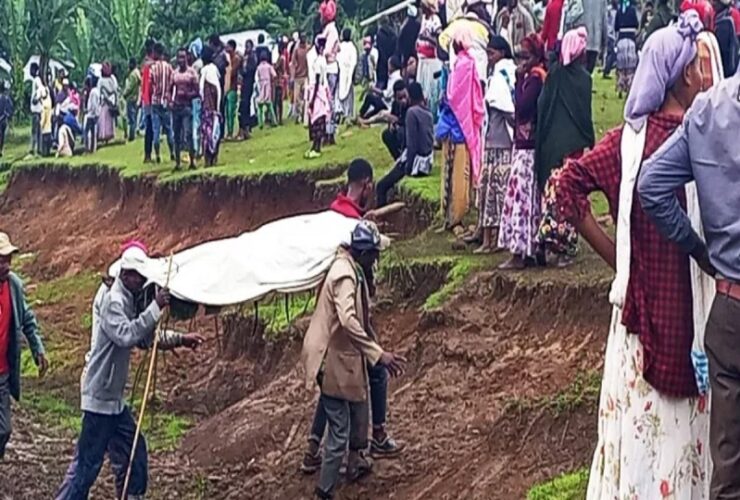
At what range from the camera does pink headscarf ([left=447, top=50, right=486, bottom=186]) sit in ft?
41.4

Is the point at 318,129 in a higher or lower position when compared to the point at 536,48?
lower

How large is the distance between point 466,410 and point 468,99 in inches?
159

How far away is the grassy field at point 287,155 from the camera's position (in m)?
16.3

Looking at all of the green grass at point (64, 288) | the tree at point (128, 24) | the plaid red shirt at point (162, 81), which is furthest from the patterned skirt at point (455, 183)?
the tree at point (128, 24)

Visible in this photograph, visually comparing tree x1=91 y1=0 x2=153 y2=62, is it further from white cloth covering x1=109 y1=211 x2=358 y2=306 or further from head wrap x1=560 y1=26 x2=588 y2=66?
Result: white cloth covering x1=109 y1=211 x2=358 y2=306

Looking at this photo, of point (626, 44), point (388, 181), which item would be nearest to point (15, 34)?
point (626, 44)

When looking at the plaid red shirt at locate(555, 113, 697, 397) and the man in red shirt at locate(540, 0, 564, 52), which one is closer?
the plaid red shirt at locate(555, 113, 697, 397)

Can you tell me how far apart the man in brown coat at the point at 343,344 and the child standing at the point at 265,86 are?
15.8 metres

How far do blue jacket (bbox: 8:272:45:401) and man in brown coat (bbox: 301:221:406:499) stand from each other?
205 centimetres

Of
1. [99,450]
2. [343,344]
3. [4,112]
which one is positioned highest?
[343,344]

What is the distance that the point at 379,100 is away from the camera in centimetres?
1859

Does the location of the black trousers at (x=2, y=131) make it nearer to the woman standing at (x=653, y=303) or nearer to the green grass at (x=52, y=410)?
the green grass at (x=52, y=410)

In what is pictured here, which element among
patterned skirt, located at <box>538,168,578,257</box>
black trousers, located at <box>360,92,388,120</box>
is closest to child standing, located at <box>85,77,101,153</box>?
black trousers, located at <box>360,92,388,120</box>

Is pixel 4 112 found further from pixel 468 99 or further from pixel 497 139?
pixel 497 139
